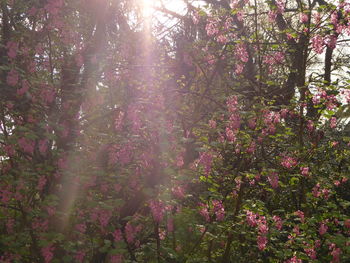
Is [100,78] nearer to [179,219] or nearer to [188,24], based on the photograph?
[179,219]

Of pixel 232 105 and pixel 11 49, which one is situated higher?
pixel 232 105

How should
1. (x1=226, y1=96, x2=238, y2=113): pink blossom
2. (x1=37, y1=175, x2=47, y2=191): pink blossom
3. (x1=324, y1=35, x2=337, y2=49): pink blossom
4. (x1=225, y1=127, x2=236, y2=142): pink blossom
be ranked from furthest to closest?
(x1=324, y1=35, x2=337, y2=49): pink blossom → (x1=226, y1=96, x2=238, y2=113): pink blossom → (x1=225, y1=127, x2=236, y2=142): pink blossom → (x1=37, y1=175, x2=47, y2=191): pink blossom

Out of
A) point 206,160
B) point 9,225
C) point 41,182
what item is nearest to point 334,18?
point 206,160

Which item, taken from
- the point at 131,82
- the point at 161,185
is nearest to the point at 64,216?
the point at 161,185

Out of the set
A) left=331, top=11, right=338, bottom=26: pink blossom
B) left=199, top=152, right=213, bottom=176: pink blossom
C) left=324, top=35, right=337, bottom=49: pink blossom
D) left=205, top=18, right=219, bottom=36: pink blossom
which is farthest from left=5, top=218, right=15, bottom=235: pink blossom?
left=331, top=11, right=338, bottom=26: pink blossom

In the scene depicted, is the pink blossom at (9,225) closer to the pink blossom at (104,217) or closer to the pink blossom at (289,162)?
the pink blossom at (104,217)

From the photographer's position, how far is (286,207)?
7770 millimetres

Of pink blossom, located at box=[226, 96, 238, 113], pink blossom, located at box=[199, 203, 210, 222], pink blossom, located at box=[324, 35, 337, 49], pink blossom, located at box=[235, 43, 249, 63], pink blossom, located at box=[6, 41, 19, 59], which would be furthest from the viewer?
pink blossom, located at box=[235, 43, 249, 63]

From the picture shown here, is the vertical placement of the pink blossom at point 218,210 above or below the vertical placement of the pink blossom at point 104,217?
above

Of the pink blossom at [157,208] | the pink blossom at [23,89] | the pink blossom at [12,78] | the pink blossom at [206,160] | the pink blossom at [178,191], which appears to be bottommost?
the pink blossom at [157,208]

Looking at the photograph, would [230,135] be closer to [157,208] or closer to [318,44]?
[157,208]

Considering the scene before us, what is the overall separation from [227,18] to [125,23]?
5.83 ft

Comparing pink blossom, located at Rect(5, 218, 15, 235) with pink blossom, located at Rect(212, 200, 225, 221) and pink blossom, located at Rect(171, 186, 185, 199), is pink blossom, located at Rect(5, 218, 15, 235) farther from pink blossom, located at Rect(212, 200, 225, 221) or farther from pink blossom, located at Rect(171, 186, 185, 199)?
pink blossom, located at Rect(212, 200, 225, 221)

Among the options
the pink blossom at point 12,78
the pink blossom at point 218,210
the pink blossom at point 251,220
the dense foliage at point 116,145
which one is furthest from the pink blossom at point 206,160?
the pink blossom at point 12,78
